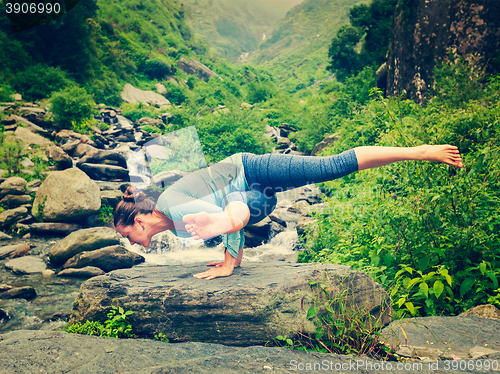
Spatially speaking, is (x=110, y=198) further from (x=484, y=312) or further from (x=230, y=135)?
(x=484, y=312)

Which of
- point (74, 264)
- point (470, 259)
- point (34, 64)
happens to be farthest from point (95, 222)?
point (34, 64)

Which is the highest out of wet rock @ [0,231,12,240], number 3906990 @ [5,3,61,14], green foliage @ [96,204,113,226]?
number 3906990 @ [5,3,61,14]

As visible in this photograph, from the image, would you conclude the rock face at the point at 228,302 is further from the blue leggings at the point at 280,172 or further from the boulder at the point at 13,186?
the boulder at the point at 13,186

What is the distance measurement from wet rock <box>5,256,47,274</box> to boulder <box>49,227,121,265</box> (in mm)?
302

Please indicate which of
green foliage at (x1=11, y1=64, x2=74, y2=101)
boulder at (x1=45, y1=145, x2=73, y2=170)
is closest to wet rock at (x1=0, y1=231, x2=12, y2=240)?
boulder at (x1=45, y1=145, x2=73, y2=170)

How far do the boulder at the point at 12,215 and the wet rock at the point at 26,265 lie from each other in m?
2.08

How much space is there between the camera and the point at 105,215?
34.3 ft

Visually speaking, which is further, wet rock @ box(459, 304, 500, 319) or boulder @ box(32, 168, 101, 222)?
boulder @ box(32, 168, 101, 222)

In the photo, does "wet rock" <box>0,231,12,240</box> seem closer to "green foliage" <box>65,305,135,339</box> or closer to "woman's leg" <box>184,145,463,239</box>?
"green foliage" <box>65,305,135,339</box>

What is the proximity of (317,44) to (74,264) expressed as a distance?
45.5 m

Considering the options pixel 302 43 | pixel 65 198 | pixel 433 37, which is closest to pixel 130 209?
pixel 65 198

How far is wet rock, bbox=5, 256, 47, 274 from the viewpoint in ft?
24.2

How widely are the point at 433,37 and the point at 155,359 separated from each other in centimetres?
1160

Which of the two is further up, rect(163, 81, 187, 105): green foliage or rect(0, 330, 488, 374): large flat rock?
rect(163, 81, 187, 105): green foliage
